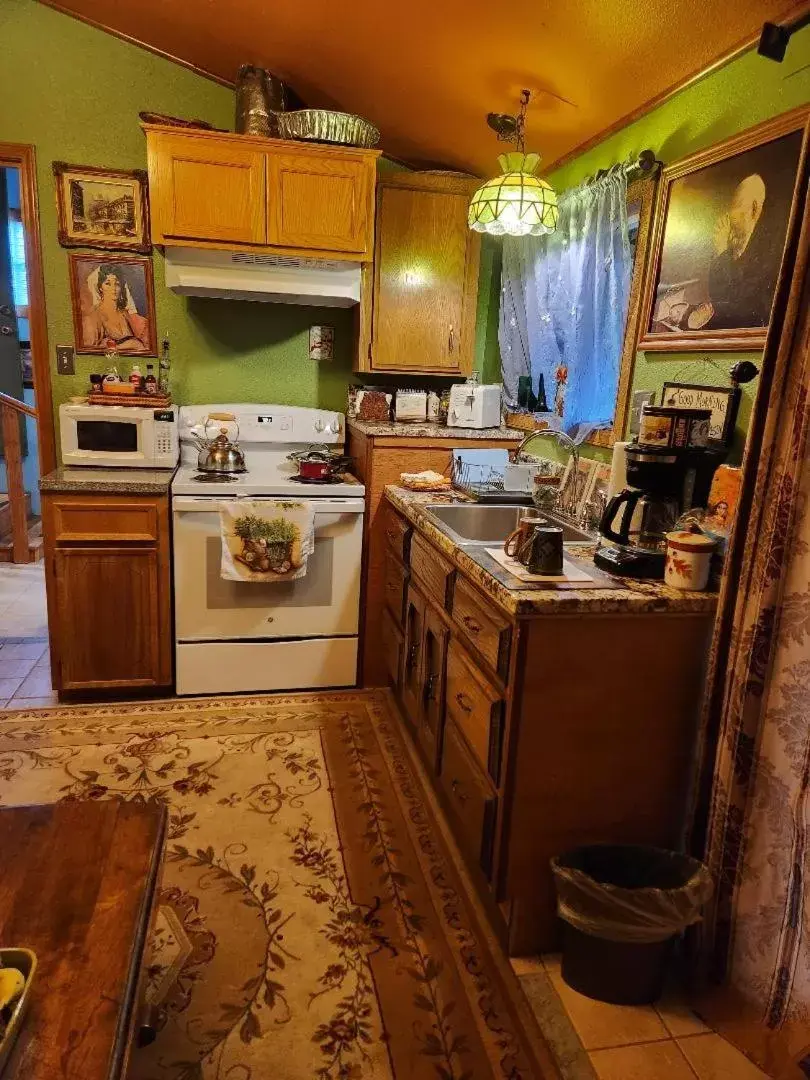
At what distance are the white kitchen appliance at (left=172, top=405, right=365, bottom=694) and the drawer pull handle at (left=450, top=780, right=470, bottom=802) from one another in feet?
3.65

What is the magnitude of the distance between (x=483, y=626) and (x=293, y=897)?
89cm

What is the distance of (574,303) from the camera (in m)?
2.60

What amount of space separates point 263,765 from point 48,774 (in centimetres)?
71

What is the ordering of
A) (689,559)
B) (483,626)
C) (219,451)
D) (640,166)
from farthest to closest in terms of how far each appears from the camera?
(219,451) < (640,166) < (483,626) < (689,559)

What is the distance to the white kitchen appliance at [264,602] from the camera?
2748 mm

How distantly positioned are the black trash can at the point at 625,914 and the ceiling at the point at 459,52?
6.44 feet

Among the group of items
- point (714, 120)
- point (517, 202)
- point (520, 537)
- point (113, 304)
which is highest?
point (714, 120)

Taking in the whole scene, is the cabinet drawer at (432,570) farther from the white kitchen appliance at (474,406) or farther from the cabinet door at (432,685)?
the white kitchen appliance at (474,406)

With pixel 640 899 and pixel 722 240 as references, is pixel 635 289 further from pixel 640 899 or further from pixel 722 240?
pixel 640 899

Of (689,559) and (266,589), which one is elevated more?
(689,559)

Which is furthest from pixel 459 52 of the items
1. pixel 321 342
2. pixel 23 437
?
pixel 23 437

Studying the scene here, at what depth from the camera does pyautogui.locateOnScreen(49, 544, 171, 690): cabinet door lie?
8.84 ft

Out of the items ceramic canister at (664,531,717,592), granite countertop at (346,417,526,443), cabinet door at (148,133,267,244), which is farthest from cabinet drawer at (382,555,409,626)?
cabinet door at (148,133,267,244)

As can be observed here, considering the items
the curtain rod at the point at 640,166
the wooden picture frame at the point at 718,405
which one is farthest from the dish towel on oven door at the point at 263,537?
the curtain rod at the point at 640,166
